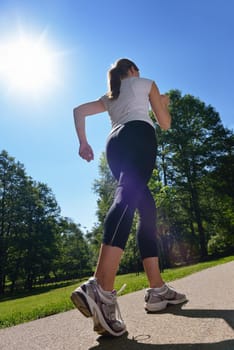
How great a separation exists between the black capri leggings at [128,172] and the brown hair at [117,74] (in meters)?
0.32

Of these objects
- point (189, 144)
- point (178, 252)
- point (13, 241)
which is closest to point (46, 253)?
point (13, 241)

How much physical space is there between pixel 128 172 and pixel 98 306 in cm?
78

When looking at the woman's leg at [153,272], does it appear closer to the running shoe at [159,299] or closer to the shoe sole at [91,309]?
the running shoe at [159,299]

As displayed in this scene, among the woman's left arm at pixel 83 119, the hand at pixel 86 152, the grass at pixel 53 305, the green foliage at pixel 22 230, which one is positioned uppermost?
the green foliage at pixel 22 230

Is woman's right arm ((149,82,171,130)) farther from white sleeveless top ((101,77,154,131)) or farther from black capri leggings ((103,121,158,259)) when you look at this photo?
black capri leggings ((103,121,158,259))

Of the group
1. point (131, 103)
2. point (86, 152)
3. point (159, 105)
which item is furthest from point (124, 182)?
point (159, 105)

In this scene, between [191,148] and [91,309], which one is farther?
[191,148]

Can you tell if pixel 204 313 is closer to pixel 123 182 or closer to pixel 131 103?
pixel 123 182

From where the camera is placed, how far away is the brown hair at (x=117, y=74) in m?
2.25

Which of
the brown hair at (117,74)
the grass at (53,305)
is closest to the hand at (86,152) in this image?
the brown hair at (117,74)

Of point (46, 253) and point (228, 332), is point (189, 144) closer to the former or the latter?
point (46, 253)

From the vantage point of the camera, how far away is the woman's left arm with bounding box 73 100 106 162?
2.22m

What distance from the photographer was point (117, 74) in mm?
2311

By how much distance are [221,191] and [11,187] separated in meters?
22.7
